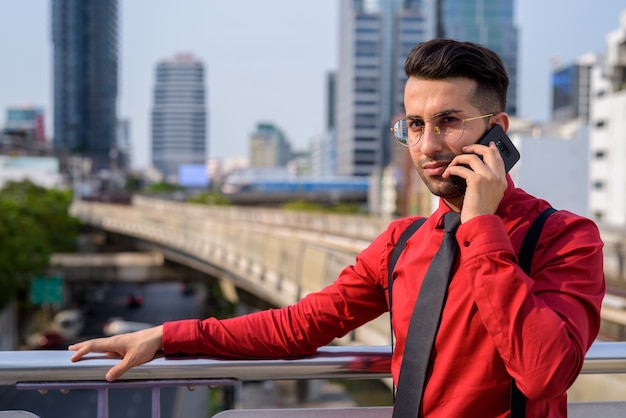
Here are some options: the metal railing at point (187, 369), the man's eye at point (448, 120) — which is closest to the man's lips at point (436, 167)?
the man's eye at point (448, 120)

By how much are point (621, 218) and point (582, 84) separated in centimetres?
8975

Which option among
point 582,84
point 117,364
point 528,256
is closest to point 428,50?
point 528,256

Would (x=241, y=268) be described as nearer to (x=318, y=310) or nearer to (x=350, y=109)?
(x=318, y=310)

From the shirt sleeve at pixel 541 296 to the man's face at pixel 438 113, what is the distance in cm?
28

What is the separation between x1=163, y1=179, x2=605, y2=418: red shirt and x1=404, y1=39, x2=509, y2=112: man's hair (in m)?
0.27

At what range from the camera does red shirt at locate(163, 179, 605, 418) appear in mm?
1799

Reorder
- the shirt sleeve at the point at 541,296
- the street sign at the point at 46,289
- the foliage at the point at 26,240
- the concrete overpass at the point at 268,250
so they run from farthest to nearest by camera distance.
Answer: the foliage at the point at 26,240 → the street sign at the point at 46,289 → the concrete overpass at the point at 268,250 → the shirt sleeve at the point at 541,296

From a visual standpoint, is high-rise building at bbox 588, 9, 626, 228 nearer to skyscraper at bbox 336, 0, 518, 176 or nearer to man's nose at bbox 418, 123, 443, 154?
man's nose at bbox 418, 123, 443, 154

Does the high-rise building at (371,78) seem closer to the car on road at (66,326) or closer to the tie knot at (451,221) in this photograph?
the car on road at (66,326)

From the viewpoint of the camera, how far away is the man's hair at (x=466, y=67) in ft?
6.82

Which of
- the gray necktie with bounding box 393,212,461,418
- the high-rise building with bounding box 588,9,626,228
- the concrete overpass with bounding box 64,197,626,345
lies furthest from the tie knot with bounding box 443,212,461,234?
the high-rise building with bounding box 588,9,626,228

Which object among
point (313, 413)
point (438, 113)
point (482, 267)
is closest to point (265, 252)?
point (313, 413)

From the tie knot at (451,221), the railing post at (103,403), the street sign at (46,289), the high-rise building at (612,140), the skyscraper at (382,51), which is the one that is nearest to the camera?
the tie knot at (451,221)

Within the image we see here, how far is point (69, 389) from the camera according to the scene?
2639 mm
